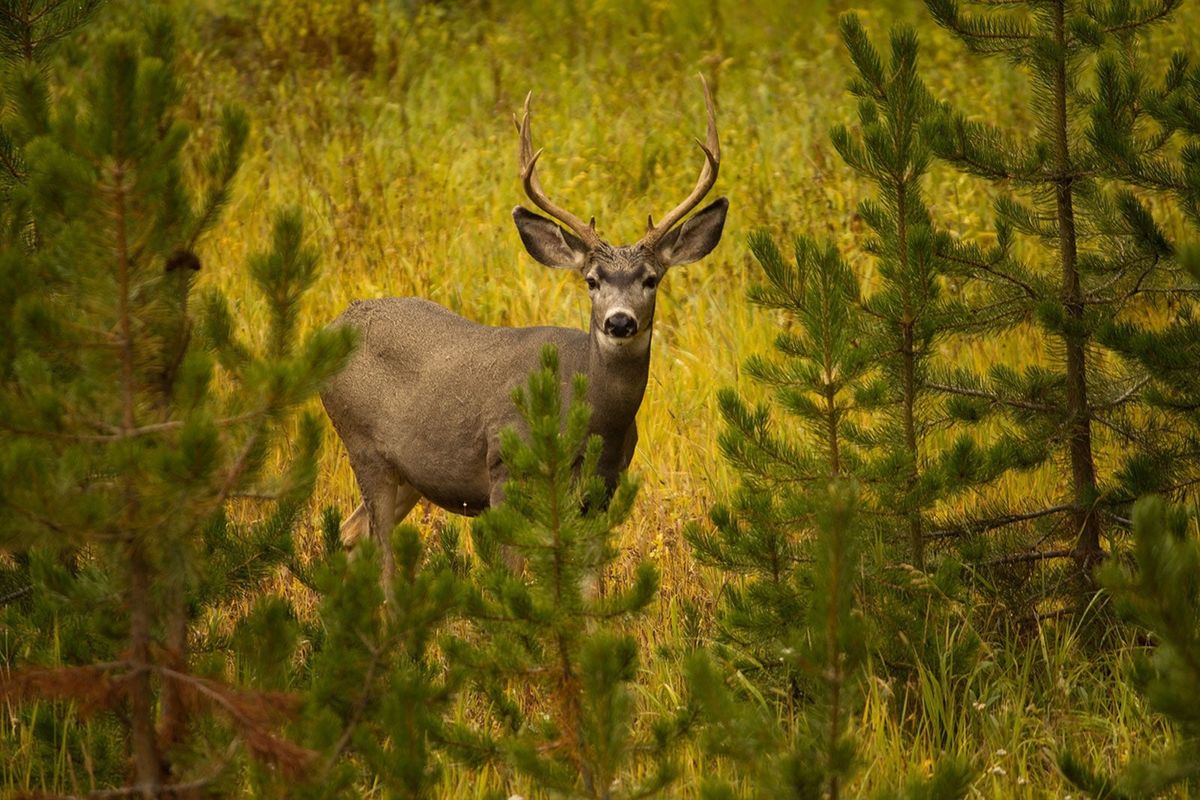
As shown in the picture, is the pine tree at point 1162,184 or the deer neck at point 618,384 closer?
the pine tree at point 1162,184

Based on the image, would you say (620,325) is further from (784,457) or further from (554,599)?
(554,599)

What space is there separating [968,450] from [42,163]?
110 inches

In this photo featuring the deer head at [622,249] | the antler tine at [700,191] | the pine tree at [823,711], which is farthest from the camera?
the antler tine at [700,191]

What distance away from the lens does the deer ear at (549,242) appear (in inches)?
266

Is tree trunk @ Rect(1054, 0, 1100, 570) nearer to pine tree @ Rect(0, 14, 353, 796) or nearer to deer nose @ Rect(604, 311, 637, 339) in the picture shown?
deer nose @ Rect(604, 311, 637, 339)

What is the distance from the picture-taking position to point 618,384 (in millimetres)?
6352

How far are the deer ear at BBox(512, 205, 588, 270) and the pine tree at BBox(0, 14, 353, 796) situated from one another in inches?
128

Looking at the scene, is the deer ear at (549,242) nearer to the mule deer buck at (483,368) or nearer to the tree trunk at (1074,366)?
the mule deer buck at (483,368)

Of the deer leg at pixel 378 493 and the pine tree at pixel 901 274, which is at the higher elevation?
the pine tree at pixel 901 274

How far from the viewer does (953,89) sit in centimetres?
1175

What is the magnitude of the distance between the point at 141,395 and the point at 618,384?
10.4 ft

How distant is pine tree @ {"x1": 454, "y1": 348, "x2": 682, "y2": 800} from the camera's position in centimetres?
346

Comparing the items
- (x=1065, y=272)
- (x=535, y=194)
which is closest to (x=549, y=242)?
(x=535, y=194)

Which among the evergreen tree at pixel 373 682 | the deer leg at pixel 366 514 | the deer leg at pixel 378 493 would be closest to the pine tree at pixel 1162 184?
the evergreen tree at pixel 373 682
